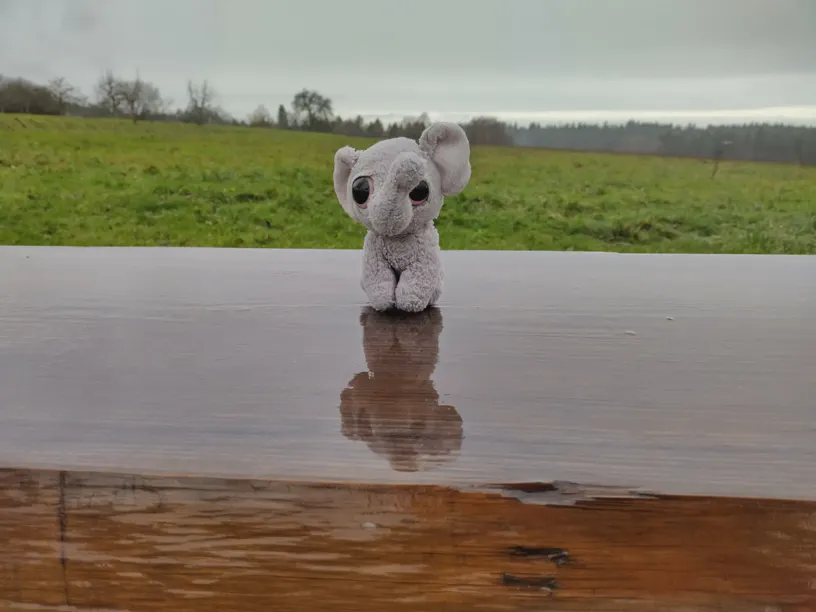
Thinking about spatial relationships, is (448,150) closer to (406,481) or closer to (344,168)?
(344,168)

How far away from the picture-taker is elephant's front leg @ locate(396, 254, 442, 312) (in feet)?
1.93

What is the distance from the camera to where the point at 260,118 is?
2746 millimetres

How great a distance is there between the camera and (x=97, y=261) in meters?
0.87

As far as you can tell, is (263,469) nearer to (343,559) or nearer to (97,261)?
(343,559)

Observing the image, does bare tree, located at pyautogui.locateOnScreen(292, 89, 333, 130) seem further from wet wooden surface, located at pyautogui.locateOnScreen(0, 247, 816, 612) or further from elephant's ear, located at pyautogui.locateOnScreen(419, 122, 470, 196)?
wet wooden surface, located at pyautogui.locateOnScreen(0, 247, 816, 612)

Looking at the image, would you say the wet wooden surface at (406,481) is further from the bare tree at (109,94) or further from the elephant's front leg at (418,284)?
the bare tree at (109,94)

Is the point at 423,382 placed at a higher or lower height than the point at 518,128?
lower

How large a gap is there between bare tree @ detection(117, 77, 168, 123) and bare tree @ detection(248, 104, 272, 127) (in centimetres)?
42

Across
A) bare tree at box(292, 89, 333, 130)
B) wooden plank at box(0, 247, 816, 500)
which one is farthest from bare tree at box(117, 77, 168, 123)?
wooden plank at box(0, 247, 816, 500)

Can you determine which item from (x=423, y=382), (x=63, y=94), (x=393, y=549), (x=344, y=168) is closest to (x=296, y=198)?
(x=63, y=94)

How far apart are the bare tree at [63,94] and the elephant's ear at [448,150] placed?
278cm

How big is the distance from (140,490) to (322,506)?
0.24 feet

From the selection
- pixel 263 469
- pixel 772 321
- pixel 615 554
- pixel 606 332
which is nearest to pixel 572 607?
pixel 615 554

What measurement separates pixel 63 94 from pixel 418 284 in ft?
9.35
